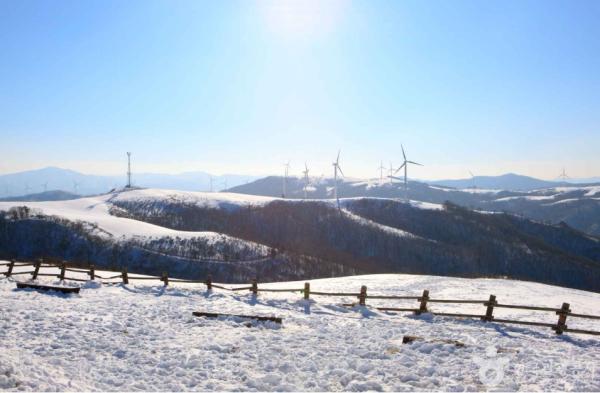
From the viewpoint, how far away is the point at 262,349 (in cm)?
1691

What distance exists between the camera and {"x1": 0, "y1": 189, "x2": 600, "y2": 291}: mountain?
127 m

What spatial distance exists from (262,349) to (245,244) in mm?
131039

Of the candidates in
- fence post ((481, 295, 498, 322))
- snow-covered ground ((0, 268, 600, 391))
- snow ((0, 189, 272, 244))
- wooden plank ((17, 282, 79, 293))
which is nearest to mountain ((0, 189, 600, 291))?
snow ((0, 189, 272, 244))

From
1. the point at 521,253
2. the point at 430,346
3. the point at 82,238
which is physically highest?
the point at 430,346

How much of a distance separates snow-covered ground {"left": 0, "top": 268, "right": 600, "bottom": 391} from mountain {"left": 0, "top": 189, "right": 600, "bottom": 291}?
104 meters

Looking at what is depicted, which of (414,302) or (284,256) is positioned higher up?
(414,302)

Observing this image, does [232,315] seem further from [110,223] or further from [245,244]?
[110,223]

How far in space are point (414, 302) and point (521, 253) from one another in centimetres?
18994

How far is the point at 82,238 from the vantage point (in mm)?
129375

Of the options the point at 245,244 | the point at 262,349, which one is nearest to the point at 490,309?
the point at 262,349

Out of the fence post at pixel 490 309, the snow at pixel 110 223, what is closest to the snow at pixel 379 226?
the snow at pixel 110 223

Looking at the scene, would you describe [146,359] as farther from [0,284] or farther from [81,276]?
[81,276]

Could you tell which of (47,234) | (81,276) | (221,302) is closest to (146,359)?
(221,302)

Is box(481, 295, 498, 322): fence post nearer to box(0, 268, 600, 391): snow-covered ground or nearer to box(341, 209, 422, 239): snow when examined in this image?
box(0, 268, 600, 391): snow-covered ground
